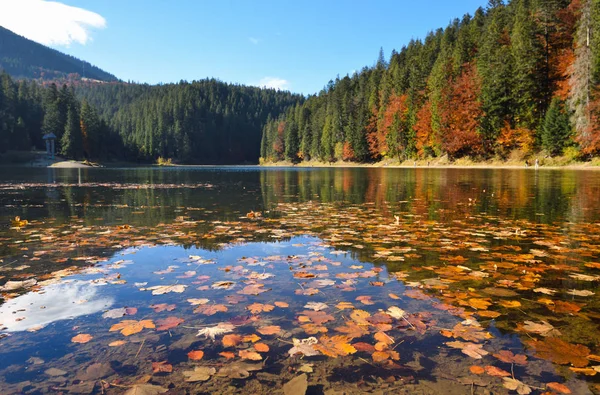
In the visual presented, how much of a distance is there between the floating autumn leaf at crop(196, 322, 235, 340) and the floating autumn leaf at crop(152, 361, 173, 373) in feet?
1.43

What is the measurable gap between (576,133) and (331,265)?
42.2m

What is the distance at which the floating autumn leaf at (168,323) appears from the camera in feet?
9.66

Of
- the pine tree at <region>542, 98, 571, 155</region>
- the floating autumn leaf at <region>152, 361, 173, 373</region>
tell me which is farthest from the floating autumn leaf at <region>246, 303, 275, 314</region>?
the pine tree at <region>542, 98, 571, 155</region>

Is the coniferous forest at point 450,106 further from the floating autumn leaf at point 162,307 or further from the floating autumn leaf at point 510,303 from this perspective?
the floating autumn leaf at point 162,307

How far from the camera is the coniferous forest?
3956 centimetres

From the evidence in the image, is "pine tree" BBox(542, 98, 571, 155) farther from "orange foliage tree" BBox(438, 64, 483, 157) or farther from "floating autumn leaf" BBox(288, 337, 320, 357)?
"floating autumn leaf" BBox(288, 337, 320, 357)

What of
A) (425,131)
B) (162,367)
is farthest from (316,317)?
(425,131)

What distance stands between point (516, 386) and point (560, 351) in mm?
683

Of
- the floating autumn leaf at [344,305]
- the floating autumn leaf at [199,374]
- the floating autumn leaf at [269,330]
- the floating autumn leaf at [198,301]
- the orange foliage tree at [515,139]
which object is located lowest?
the floating autumn leaf at [199,374]

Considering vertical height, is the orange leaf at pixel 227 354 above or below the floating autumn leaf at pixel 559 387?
above

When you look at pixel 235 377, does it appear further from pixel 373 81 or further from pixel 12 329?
pixel 373 81

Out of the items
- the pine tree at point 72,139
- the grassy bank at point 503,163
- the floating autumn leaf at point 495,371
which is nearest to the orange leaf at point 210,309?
the floating autumn leaf at point 495,371

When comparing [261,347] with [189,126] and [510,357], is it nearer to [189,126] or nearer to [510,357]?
[510,357]

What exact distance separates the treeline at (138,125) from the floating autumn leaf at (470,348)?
111 metres
